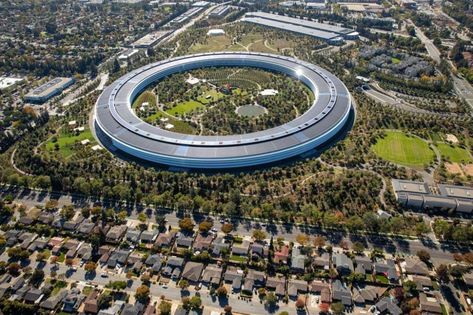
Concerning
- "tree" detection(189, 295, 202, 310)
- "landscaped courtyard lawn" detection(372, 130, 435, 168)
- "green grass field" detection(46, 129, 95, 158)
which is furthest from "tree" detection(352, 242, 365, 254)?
"green grass field" detection(46, 129, 95, 158)

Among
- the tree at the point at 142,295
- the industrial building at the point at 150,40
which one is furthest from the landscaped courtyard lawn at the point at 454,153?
the industrial building at the point at 150,40

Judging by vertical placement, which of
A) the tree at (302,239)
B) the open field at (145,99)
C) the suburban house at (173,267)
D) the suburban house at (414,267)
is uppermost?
the open field at (145,99)

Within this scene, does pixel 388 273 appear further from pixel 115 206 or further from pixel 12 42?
pixel 12 42

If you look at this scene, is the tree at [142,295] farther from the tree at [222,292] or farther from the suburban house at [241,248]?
the suburban house at [241,248]

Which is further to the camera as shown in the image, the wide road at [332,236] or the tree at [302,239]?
the tree at [302,239]

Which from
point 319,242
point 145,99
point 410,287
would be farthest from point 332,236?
point 145,99

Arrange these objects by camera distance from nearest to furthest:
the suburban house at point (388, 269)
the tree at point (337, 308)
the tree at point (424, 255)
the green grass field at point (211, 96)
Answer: the tree at point (337, 308) → the suburban house at point (388, 269) → the tree at point (424, 255) → the green grass field at point (211, 96)

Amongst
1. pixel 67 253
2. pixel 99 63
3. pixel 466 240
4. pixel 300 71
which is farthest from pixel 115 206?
pixel 99 63
